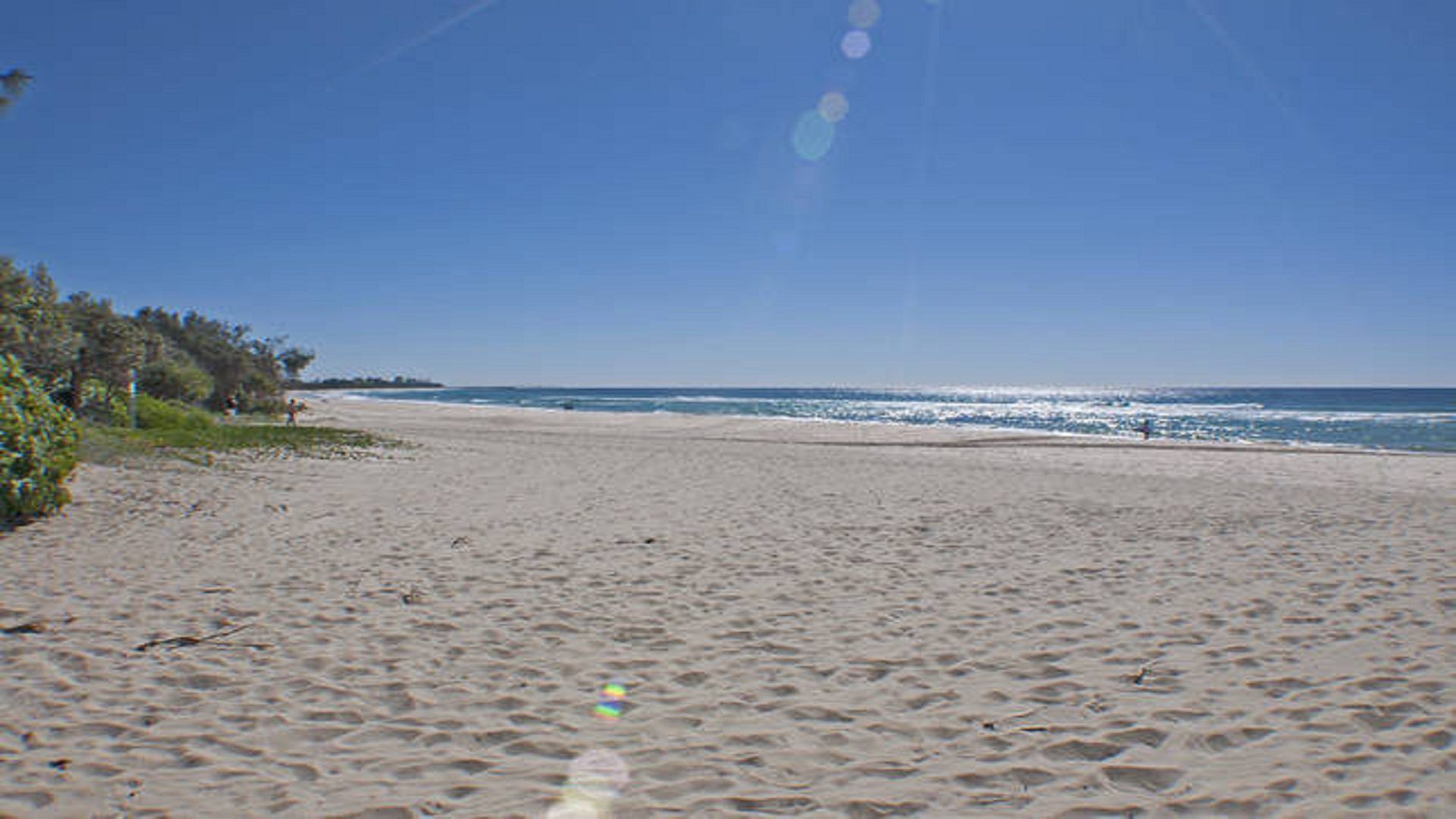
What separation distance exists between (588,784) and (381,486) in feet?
39.3

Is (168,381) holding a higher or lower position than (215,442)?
higher

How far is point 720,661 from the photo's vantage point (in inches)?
212

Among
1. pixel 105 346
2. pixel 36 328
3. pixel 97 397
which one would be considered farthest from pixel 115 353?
pixel 36 328

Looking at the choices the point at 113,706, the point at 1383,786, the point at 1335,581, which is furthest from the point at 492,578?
the point at 1335,581

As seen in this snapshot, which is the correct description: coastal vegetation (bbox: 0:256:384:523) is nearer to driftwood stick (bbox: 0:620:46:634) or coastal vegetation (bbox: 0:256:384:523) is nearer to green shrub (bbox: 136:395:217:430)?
green shrub (bbox: 136:395:217:430)

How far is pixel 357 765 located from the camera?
151 inches

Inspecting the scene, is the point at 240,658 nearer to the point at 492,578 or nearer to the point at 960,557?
the point at 492,578

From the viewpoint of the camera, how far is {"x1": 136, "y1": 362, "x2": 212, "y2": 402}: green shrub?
2903 cm

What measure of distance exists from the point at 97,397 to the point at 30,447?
55.1ft

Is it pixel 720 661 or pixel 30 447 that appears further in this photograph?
pixel 30 447

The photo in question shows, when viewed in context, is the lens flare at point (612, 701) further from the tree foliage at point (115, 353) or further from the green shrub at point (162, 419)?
the green shrub at point (162, 419)

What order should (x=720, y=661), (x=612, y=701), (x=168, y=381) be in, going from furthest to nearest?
1. (x=168, y=381)
2. (x=720, y=661)
3. (x=612, y=701)

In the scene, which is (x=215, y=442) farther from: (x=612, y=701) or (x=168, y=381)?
(x=612, y=701)

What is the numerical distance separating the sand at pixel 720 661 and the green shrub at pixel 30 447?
20.0 inches
